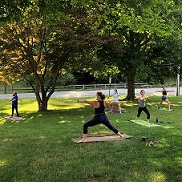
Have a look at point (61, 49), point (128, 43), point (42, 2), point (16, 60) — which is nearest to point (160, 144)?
point (42, 2)

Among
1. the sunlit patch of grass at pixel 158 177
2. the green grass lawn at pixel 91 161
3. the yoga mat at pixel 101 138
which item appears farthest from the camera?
the yoga mat at pixel 101 138

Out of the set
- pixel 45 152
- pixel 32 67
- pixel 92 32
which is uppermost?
pixel 92 32

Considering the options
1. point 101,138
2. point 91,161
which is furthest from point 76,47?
point 91,161

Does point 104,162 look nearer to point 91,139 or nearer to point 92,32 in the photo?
point 91,139

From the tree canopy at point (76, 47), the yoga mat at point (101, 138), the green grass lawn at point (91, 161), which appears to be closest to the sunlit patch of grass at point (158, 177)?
the green grass lawn at point (91, 161)

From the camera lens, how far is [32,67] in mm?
22609

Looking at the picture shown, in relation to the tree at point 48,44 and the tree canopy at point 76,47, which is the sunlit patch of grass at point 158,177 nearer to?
the tree canopy at point 76,47

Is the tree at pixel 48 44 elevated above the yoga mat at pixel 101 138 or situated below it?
above

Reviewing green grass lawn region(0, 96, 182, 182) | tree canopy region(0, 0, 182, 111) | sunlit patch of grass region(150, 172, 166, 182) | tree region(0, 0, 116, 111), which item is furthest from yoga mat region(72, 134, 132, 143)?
tree region(0, 0, 116, 111)

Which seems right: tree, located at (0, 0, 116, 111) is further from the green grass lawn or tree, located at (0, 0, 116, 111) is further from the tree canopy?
the green grass lawn

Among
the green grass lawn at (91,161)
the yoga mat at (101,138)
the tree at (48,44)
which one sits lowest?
the green grass lawn at (91,161)

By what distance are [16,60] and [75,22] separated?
5942 millimetres

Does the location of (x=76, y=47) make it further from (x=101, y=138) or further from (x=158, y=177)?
(x=158, y=177)

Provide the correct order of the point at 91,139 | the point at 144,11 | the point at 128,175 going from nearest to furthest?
the point at 128,175 < the point at 144,11 < the point at 91,139
